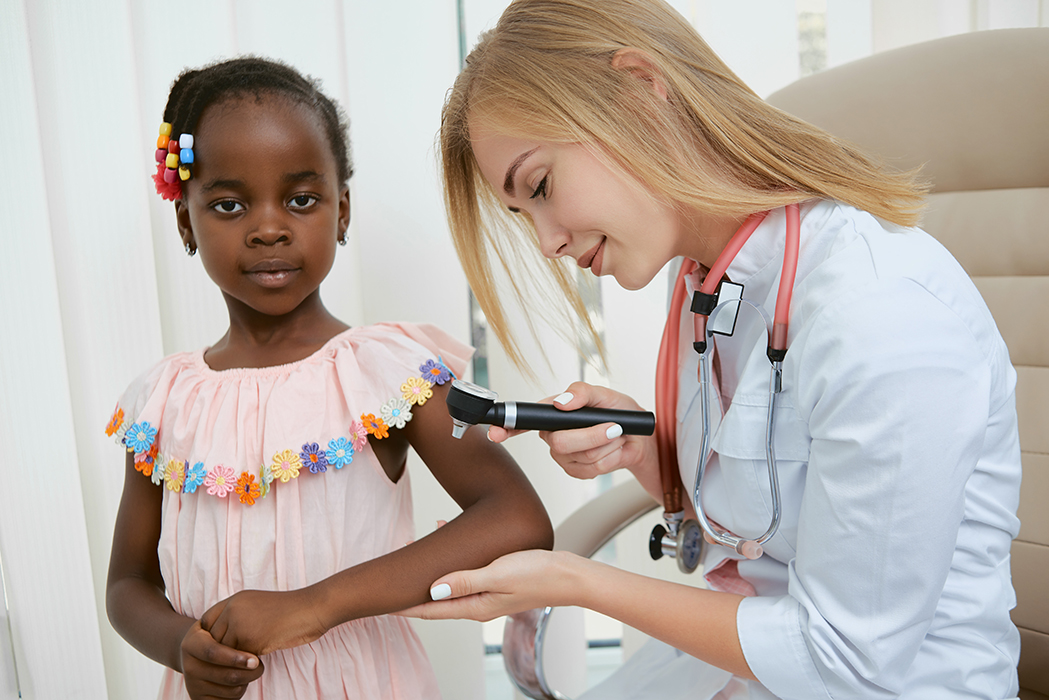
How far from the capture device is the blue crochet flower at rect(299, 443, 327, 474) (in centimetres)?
86

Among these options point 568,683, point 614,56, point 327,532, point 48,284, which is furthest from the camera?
point 568,683

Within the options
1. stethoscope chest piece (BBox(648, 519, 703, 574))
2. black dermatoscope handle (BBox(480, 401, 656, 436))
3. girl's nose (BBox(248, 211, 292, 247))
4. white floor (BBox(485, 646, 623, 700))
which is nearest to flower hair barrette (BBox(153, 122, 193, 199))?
girl's nose (BBox(248, 211, 292, 247))

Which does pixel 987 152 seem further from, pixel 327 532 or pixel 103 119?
pixel 103 119

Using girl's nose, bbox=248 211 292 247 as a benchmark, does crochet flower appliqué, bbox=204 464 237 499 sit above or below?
below

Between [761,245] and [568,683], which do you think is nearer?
[761,245]

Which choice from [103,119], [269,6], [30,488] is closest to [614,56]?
[269,6]

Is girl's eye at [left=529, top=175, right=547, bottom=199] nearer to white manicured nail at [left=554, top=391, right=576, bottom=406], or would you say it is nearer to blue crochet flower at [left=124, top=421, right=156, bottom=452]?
white manicured nail at [left=554, top=391, right=576, bottom=406]

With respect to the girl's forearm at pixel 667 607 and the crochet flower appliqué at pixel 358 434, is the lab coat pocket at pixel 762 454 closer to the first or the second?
the girl's forearm at pixel 667 607

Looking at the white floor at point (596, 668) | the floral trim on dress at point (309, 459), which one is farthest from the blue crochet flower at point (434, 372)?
the white floor at point (596, 668)

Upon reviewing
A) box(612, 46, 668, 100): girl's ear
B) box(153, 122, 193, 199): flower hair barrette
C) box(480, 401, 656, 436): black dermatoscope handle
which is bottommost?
box(480, 401, 656, 436): black dermatoscope handle

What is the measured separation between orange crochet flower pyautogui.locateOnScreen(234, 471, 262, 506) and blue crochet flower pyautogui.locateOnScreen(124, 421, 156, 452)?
0.14 metres

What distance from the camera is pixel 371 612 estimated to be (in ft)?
2.64

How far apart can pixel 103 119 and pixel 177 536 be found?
0.65 metres

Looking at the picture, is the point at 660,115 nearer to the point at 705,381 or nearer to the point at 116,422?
the point at 705,381
